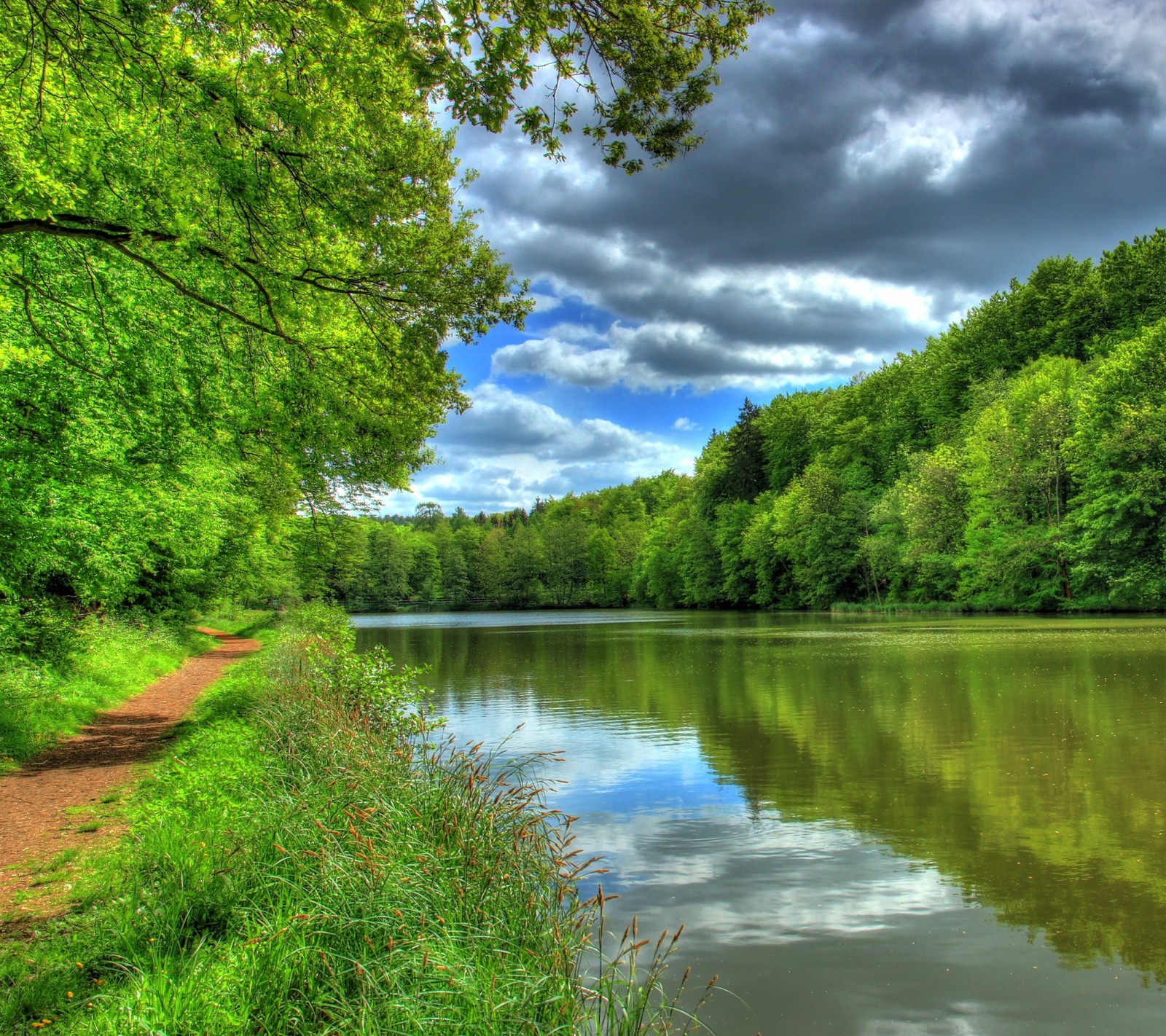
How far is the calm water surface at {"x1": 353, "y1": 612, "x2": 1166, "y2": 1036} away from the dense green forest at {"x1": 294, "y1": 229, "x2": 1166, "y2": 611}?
9274 mm

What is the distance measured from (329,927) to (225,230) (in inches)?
239

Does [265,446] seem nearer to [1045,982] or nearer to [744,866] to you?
[744,866]

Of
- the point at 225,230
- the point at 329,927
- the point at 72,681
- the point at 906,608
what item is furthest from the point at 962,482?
the point at 329,927

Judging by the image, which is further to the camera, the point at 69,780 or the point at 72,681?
the point at 72,681

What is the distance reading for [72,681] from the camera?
584 inches

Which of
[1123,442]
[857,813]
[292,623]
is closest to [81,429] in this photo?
[857,813]

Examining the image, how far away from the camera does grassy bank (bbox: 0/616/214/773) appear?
1110cm

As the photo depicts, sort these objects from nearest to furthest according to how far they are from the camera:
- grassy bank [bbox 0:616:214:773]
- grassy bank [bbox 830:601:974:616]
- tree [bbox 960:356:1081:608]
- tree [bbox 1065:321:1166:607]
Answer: grassy bank [bbox 0:616:214:773]
tree [bbox 1065:321:1166:607]
tree [bbox 960:356:1081:608]
grassy bank [bbox 830:601:974:616]

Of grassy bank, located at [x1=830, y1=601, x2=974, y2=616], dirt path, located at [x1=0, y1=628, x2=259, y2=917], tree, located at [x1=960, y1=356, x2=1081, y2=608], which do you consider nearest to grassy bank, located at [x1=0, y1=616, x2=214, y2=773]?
dirt path, located at [x1=0, y1=628, x2=259, y2=917]

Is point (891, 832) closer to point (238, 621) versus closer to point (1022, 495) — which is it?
point (1022, 495)

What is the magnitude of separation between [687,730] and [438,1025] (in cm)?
1150

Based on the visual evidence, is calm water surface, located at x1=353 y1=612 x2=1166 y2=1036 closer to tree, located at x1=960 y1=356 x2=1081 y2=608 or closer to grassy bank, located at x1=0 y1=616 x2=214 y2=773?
grassy bank, located at x1=0 y1=616 x2=214 y2=773

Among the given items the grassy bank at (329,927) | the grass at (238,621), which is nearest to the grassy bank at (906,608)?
the grass at (238,621)

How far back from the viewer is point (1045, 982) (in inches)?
211
